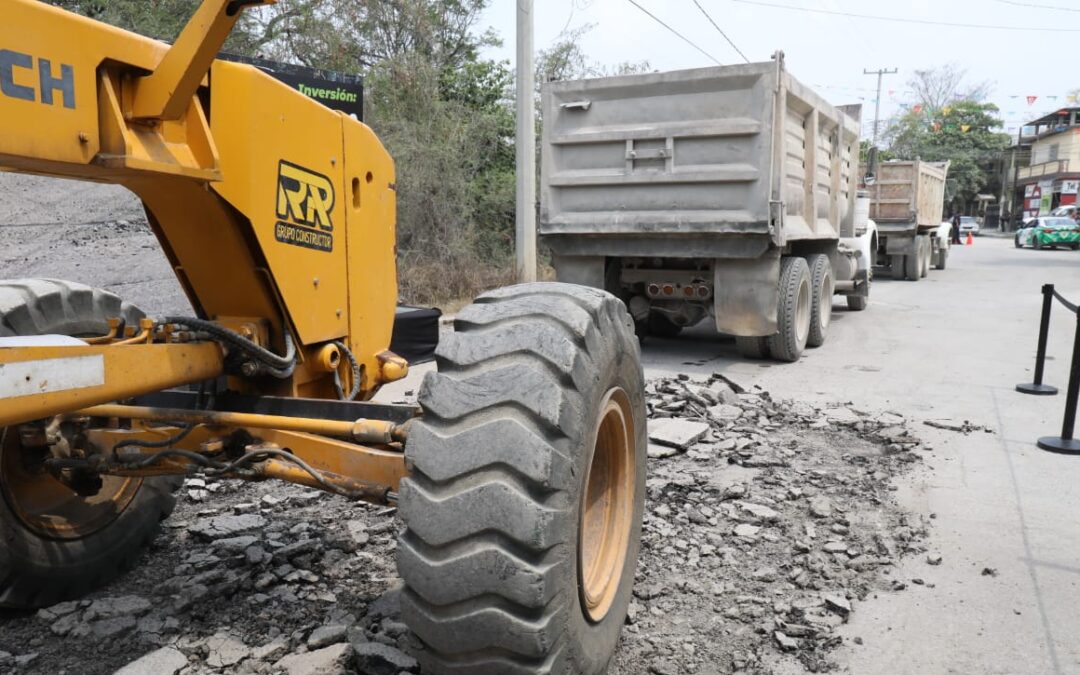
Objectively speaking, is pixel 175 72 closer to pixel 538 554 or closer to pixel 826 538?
pixel 538 554

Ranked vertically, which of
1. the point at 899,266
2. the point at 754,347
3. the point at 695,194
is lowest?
the point at 754,347

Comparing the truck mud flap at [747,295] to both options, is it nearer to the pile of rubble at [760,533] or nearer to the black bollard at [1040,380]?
the pile of rubble at [760,533]

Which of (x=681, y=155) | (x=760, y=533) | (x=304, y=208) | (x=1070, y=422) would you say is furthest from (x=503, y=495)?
(x=681, y=155)

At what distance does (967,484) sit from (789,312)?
3960 millimetres

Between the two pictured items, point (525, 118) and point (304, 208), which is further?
point (525, 118)

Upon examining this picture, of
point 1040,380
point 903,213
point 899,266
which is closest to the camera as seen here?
point 1040,380

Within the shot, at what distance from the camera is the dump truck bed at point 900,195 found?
1898 centimetres

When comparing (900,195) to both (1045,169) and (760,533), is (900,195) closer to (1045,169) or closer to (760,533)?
(760,533)

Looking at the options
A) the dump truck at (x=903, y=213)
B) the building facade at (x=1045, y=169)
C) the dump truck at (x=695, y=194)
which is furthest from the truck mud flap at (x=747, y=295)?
the building facade at (x=1045, y=169)

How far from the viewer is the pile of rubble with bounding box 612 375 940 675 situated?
3195 mm

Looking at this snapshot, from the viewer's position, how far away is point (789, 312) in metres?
8.87

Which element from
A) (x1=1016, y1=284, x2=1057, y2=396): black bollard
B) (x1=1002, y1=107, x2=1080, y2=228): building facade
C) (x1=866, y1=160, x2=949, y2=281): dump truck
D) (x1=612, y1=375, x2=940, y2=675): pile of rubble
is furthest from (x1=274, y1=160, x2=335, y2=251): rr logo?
(x1=1002, y1=107, x2=1080, y2=228): building facade

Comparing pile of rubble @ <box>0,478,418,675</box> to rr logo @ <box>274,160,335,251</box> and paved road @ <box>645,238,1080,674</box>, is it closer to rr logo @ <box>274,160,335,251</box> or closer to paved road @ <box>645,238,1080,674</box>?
rr logo @ <box>274,160,335,251</box>

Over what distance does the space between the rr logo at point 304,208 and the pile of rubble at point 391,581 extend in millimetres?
1412
